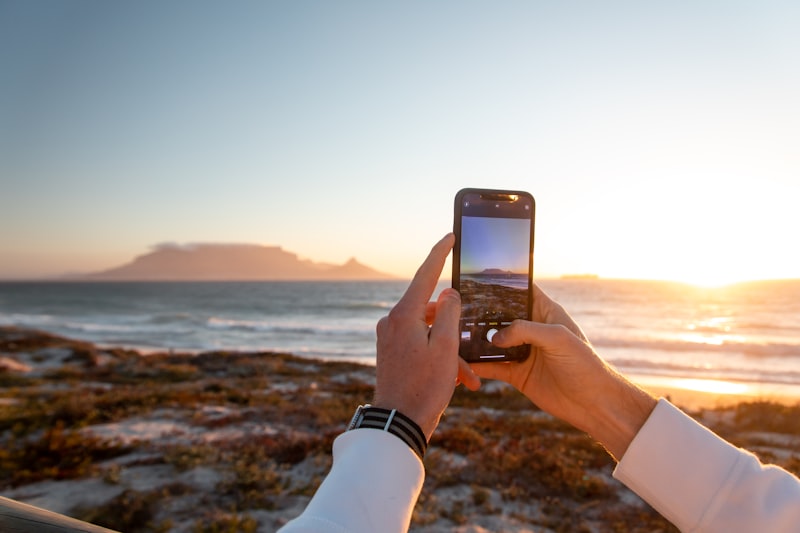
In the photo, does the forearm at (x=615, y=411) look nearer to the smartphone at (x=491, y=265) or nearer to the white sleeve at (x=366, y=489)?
the smartphone at (x=491, y=265)

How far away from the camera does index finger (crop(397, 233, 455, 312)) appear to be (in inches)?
68.4

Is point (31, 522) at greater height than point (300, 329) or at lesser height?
greater

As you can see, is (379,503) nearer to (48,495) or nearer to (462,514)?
(462,514)

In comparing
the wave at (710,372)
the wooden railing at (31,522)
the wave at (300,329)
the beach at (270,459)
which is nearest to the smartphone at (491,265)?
the wooden railing at (31,522)

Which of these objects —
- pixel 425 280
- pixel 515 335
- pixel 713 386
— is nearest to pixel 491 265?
pixel 515 335

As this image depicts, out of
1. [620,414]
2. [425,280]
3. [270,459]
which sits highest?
[425,280]

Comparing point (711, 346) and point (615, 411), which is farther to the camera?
point (711, 346)

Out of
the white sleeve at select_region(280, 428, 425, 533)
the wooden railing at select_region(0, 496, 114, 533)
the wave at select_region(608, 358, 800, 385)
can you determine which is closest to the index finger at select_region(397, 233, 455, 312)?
the white sleeve at select_region(280, 428, 425, 533)

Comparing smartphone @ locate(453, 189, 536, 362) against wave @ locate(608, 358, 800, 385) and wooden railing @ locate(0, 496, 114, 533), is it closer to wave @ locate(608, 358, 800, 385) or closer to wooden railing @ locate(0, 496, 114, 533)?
wooden railing @ locate(0, 496, 114, 533)

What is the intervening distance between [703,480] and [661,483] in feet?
0.44

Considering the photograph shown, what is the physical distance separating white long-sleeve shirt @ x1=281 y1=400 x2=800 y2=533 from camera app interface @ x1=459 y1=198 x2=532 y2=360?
32.5 inches

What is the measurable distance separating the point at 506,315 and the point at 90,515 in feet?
18.5

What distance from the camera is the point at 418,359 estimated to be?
165cm

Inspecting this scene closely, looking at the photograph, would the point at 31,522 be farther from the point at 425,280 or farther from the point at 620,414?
the point at 620,414
